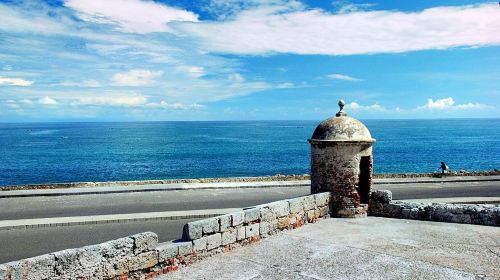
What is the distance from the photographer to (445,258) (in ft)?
29.4

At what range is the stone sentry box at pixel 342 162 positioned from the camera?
1264 centimetres

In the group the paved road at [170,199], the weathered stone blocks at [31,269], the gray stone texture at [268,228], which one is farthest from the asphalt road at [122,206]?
the weathered stone blocks at [31,269]

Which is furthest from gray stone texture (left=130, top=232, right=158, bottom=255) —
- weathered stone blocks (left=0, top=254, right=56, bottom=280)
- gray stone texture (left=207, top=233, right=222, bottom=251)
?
weathered stone blocks (left=0, top=254, right=56, bottom=280)

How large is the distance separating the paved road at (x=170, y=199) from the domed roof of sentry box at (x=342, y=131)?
8.28m

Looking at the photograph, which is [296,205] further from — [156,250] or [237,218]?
[156,250]

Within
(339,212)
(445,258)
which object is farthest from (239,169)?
(445,258)

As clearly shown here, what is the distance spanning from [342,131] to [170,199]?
1193 cm

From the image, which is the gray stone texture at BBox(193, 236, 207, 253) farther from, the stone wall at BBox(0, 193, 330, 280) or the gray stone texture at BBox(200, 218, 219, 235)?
the gray stone texture at BBox(200, 218, 219, 235)

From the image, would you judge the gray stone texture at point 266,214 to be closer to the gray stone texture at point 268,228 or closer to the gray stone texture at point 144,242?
the gray stone texture at point 268,228

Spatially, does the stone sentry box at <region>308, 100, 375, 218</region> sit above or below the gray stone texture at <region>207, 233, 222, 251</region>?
above

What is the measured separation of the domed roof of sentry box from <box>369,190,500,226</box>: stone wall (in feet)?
5.97

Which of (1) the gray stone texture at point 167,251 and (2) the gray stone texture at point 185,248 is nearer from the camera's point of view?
(1) the gray stone texture at point 167,251

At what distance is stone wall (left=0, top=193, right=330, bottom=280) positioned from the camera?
21.8 feet

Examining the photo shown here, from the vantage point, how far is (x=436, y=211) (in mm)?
12523
